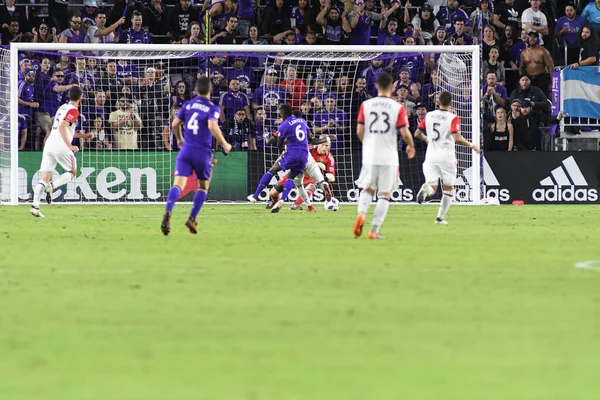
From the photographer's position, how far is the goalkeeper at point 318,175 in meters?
24.7

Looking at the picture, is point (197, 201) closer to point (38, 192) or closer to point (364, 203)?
point (364, 203)

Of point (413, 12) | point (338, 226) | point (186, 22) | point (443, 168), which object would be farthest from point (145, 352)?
point (413, 12)

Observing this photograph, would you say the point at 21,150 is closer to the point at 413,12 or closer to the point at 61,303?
the point at 413,12

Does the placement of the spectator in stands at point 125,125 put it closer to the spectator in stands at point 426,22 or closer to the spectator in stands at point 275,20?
the spectator in stands at point 275,20

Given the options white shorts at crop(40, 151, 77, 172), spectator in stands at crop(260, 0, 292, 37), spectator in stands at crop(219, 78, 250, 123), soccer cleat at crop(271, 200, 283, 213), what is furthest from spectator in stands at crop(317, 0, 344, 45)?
white shorts at crop(40, 151, 77, 172)

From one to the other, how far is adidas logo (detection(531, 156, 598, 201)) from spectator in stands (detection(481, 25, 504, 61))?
3.47m

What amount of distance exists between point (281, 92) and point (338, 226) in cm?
1111

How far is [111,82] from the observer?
29688 mm

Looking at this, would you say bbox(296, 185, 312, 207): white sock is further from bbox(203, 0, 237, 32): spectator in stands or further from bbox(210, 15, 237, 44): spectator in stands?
bbox(203, 0, 237, 32): spectator in stands

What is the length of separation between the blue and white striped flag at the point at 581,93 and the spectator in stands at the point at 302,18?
256 inches

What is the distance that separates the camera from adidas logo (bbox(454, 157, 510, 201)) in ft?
96.1

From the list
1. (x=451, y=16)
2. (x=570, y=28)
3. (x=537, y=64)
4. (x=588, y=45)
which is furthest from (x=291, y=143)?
(x=570, y=28)

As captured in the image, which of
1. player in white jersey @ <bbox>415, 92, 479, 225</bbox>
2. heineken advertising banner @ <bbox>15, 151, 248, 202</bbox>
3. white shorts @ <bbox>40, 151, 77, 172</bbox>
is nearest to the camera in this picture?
player in white jersey @ <bbox>415, 92, 479, 225</bbox>

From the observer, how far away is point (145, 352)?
6.74m
